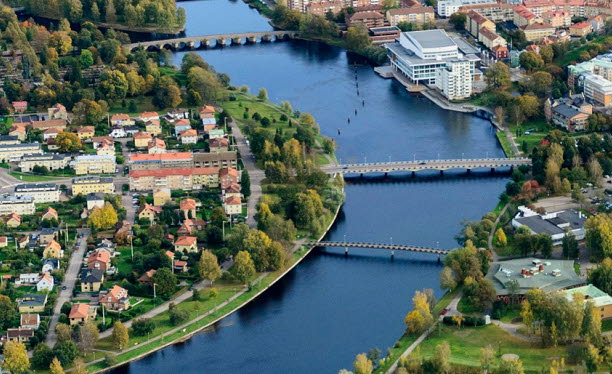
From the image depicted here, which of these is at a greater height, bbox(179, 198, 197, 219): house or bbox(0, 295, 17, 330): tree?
bbox(179, 198, 197, 219): house

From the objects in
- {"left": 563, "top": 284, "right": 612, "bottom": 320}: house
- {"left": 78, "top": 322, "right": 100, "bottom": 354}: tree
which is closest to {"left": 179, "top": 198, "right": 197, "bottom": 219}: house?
{"left": 78, "top": 322, "right": 100, "bottom": 354}: tree

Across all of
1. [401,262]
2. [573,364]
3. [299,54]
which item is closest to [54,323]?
[401,262]


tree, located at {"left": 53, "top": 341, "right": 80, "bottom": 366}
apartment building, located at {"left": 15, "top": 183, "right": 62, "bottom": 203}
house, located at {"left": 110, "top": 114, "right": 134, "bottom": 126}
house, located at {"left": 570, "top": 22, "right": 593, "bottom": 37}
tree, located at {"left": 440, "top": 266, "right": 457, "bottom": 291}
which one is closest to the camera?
tree, located at {"left": 53, "top": 341, "right": 80, "bottom": 366}

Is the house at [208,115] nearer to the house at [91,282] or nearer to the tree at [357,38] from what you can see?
the tree at [357,38]

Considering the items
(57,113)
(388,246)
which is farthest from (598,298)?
(57,113)

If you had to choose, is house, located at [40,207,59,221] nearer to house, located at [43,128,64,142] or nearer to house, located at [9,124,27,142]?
house, located at [43,128,64,142]

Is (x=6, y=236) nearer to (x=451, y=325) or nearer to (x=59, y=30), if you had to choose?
(x=451, y=325)
